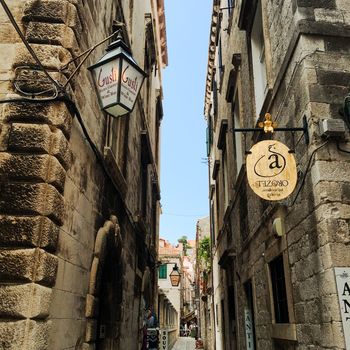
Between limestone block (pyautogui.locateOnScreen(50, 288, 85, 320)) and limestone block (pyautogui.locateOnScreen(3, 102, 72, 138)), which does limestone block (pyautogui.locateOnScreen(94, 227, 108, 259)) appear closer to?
limestone block (pyautogui.locateOnScreen(50, 288, 85, 320))

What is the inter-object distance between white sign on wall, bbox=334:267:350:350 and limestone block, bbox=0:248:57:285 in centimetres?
265

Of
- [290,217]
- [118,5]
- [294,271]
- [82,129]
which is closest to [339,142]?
[290,217]

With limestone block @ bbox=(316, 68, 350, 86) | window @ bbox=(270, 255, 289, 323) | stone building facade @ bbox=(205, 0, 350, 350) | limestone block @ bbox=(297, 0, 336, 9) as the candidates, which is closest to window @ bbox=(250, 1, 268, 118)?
stone building facade @ bbox=(205, 0, 350, 350)

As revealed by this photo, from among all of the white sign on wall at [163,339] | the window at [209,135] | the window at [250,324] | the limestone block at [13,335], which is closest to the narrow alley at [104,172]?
the limestone block at [13,335]

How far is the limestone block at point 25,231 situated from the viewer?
137 inches

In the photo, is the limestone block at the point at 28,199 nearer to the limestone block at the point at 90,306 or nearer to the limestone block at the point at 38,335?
the limestone block at the point at 38,335

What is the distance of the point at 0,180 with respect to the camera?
3699mm

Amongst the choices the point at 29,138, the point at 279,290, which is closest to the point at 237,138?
the point at 279,290

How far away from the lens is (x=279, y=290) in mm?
5562

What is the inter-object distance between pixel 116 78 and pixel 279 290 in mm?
3684

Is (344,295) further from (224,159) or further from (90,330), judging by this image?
(224,159)

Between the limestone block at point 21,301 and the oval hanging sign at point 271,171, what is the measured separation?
8.06ft

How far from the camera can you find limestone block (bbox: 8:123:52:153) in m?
3.81

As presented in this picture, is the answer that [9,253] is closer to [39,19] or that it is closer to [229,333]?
[39,19]
